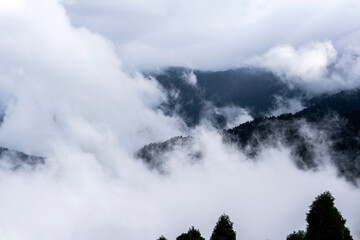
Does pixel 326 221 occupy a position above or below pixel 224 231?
below

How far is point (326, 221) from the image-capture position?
7481 cm

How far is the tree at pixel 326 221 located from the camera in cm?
7450

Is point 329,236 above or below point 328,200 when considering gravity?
below

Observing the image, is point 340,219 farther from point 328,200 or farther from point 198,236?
point 198,236

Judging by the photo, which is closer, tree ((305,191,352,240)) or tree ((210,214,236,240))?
tree ((305,191,352,240))

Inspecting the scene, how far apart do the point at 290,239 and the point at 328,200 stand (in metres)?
19.2

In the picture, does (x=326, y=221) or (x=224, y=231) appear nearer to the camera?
(x=326, y=221)

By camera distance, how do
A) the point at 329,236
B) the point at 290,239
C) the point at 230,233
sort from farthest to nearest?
the point at 290,239 → the point at 230,233 → the point at 329,236

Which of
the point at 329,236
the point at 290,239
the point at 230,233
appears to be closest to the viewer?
the point at 329,236

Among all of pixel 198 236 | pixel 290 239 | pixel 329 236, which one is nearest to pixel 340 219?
pixel 329 236

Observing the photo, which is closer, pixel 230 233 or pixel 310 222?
pixel 310 222

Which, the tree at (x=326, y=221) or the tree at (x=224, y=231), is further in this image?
the tree at (x=224, y=231)

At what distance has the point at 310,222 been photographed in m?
76.8

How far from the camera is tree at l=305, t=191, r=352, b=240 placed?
74.5 meters
